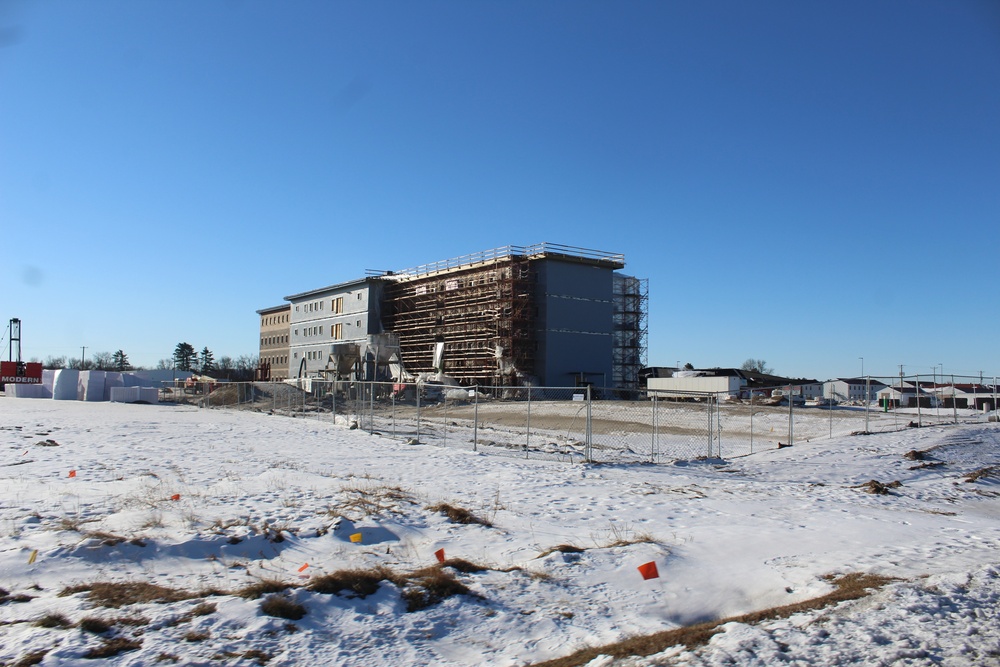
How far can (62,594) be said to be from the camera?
617cm

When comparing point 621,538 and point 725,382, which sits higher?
point 725,382

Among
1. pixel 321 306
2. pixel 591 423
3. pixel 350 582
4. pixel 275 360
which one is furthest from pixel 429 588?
pixel 275 360

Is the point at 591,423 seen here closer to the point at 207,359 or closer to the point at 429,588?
the point at 429,588

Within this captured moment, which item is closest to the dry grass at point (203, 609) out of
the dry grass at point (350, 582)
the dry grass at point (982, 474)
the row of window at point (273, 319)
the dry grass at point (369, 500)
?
the dry grass at point (350, 582)

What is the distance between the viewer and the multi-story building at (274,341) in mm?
98000

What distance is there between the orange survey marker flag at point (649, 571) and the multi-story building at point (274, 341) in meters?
92.6

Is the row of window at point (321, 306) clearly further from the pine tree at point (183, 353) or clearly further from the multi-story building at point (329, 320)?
the pine tree at point (183, 353)

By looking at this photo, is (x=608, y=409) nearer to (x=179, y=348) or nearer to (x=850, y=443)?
(x=850, y=443)

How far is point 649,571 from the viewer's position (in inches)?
277

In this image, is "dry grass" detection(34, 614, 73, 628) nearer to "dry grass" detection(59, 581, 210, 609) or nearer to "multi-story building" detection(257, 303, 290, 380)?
"dry grass" detection(59, 581, 210, 609)

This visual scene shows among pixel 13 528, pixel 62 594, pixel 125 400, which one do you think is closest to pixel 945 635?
pixel 62 594

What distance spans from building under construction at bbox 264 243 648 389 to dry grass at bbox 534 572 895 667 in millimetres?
52484

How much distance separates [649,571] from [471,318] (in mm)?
58053

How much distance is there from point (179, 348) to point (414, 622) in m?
184
